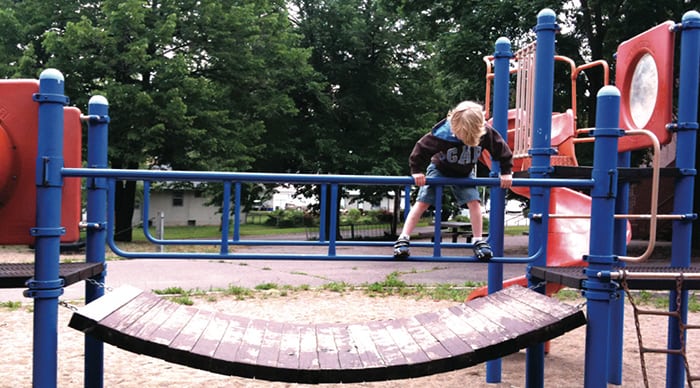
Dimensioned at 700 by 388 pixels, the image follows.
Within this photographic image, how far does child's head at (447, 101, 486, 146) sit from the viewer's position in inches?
133

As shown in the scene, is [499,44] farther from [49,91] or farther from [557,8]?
[557,8]

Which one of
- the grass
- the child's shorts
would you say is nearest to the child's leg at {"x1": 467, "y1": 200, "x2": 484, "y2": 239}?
the child's shorts

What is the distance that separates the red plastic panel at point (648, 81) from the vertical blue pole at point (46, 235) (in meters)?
3.49

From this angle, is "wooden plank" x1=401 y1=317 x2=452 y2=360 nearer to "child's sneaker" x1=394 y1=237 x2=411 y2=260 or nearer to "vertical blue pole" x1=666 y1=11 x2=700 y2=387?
"child's sneaker" x1=394 y1=237 x2=411 y2=260

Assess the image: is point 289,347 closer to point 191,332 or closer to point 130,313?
point 191,332

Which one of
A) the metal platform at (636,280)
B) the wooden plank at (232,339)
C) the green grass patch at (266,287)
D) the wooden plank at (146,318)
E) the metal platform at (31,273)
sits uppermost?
the metal platform at (636,280)

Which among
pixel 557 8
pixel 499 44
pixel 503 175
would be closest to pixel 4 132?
pixel 503 175

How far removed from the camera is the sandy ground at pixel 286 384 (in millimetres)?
4359

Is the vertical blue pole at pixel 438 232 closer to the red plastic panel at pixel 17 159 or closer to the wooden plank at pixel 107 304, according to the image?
the wooden plank at pixel 107 304

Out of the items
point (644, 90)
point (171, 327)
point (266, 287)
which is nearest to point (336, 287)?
point (266, 287)

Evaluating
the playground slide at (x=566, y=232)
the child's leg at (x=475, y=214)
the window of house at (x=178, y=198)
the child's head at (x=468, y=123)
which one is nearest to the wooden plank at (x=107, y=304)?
the child's head at (x=468, y=123)

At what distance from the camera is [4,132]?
9.12ft

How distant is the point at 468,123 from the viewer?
3389 millimetres

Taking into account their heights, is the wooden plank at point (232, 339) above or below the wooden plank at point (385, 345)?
above
